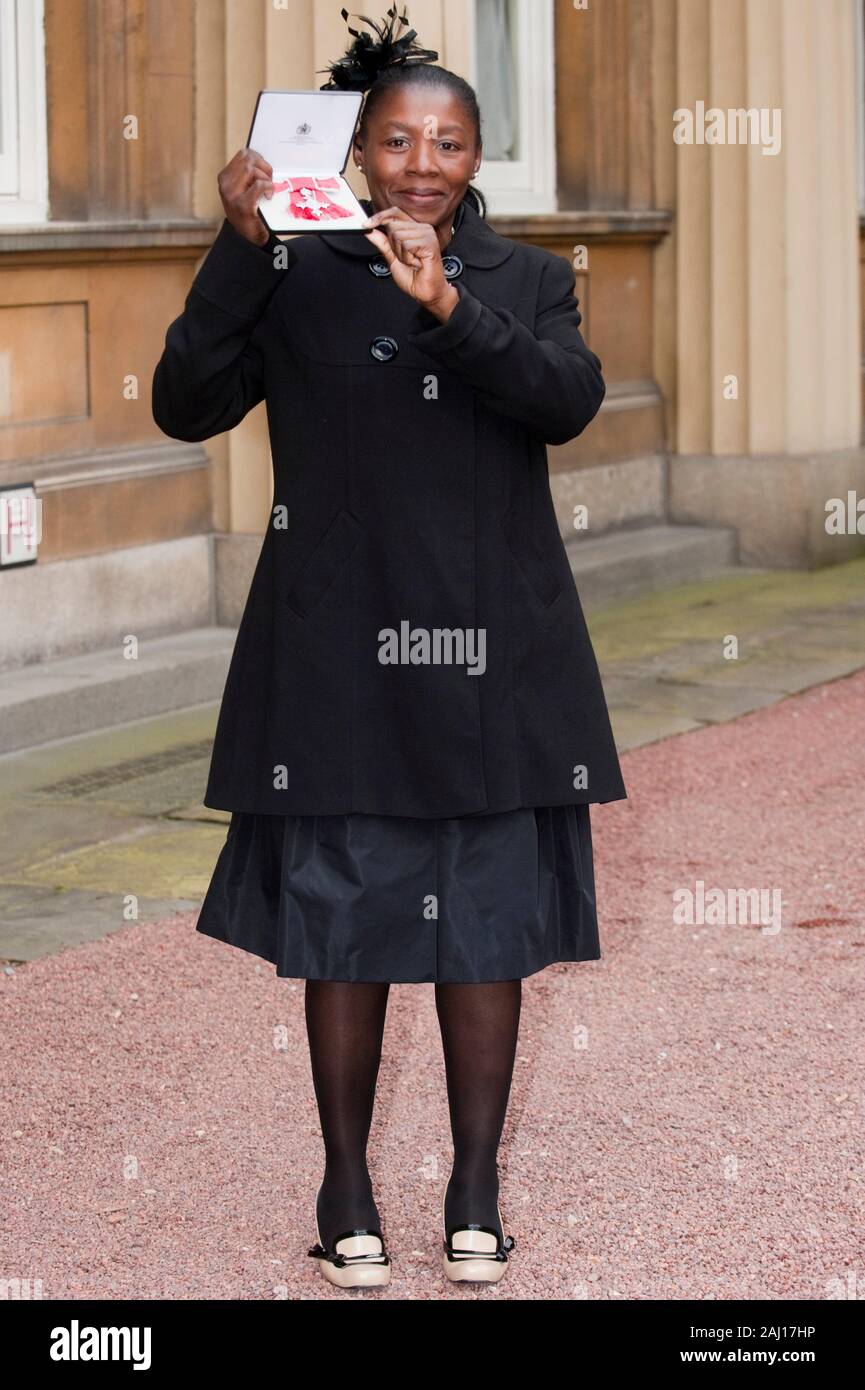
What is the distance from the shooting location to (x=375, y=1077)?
3.31 metres

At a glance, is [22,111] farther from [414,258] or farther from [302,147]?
[414,258]

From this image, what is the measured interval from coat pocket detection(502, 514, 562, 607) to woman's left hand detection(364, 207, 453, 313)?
410 millimetres

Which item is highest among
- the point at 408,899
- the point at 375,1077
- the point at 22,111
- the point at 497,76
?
the point at 497,76

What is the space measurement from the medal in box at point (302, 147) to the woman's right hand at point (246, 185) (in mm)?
12

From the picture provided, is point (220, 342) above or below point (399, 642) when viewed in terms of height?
above

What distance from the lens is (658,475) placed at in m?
12.0

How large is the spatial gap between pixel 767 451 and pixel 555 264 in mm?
8640

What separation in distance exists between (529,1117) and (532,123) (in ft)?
26.2

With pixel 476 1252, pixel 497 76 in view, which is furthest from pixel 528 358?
pixel 497 76

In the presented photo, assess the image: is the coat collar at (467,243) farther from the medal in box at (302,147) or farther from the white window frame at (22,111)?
the white window frame at (22,111)

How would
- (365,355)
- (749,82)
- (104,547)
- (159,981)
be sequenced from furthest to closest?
(749,82) < (104,547) < (159,981) < (365,355)

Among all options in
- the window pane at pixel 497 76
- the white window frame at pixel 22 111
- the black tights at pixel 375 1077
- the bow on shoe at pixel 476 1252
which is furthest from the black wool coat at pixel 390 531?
the window pane at pixel 497 76

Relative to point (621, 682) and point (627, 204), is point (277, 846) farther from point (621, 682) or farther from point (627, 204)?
point (627, 204)
